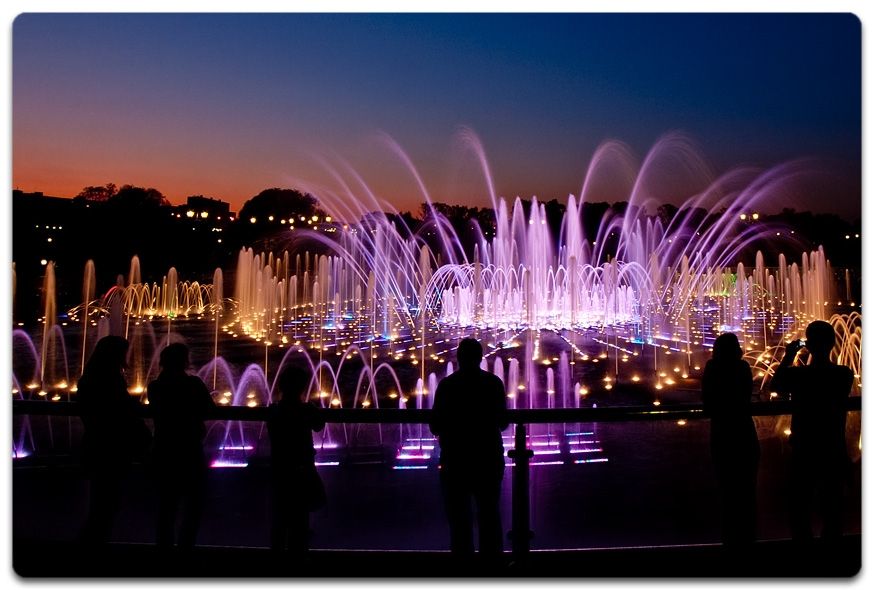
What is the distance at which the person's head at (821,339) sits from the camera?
395 cm

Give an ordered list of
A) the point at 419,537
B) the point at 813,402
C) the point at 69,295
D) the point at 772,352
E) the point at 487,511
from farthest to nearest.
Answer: the point at 69,295 < the point at 772,352 < the point at 419,537 < the point at 813,402 < the point at 487,511

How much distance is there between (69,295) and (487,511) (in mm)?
40977

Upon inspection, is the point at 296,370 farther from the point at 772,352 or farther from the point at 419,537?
the point at 772,352

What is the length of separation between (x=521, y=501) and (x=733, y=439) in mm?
1444

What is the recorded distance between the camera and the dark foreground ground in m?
3.78

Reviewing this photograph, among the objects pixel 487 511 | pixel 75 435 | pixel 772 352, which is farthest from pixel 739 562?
pixel 772 352

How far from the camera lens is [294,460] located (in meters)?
3.77

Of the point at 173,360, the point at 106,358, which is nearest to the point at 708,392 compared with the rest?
the point at 173,360

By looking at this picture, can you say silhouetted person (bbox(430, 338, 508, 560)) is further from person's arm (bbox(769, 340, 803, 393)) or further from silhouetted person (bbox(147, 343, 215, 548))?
person's arm (bbox(769, 340, 803, 393))

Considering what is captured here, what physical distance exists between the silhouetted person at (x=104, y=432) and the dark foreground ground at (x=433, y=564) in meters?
0.24

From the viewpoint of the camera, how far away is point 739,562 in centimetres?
384

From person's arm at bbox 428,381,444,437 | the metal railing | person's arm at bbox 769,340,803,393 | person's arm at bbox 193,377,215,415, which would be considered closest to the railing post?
the metal railing

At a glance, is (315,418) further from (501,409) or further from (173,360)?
(501,409)

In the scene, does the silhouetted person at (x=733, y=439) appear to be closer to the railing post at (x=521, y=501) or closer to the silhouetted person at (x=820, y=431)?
the silhouetted person at (x=820, y=431)
